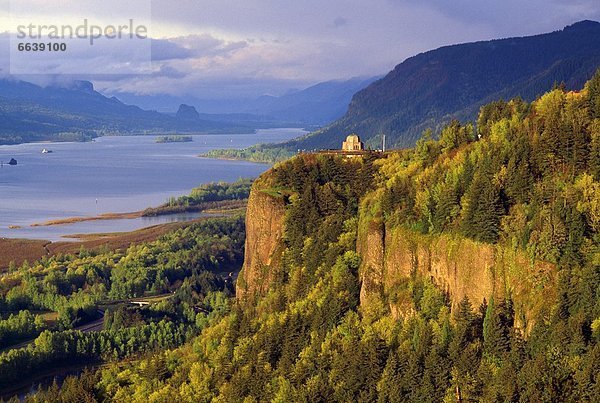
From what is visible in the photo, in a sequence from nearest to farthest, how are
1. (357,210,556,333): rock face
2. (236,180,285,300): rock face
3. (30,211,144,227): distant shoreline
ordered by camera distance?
(357,210,556,333): rock face
(236,180,285,300): rock face
(30,211,144,227): distant shoreline

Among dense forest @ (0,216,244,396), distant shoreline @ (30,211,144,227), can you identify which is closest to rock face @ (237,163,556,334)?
dense forest @ (0,216,244,396)

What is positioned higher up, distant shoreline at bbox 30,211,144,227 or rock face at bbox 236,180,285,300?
rock face at bbox 236,180,285,300

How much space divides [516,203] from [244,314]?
17.2 meters

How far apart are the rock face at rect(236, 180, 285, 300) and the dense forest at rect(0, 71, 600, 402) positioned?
1.76ft

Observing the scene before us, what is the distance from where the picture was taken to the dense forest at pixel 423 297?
1320 inches

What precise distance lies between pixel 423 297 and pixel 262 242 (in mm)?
15156

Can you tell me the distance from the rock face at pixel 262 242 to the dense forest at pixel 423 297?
535 mm

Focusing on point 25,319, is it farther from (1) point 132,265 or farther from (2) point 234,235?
(2) point 234,235

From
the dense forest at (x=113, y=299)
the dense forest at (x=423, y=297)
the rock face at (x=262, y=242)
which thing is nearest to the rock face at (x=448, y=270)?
the dense forest at (x=423, y=297)

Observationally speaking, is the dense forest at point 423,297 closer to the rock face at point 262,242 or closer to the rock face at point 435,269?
the rock face at point 435,269

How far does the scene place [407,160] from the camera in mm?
49406

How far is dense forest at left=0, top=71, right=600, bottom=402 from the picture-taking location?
3353 cm

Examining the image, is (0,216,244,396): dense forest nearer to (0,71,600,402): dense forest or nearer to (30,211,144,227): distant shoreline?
(0,71,600,402): dense forest

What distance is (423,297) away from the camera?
38.9 metres
